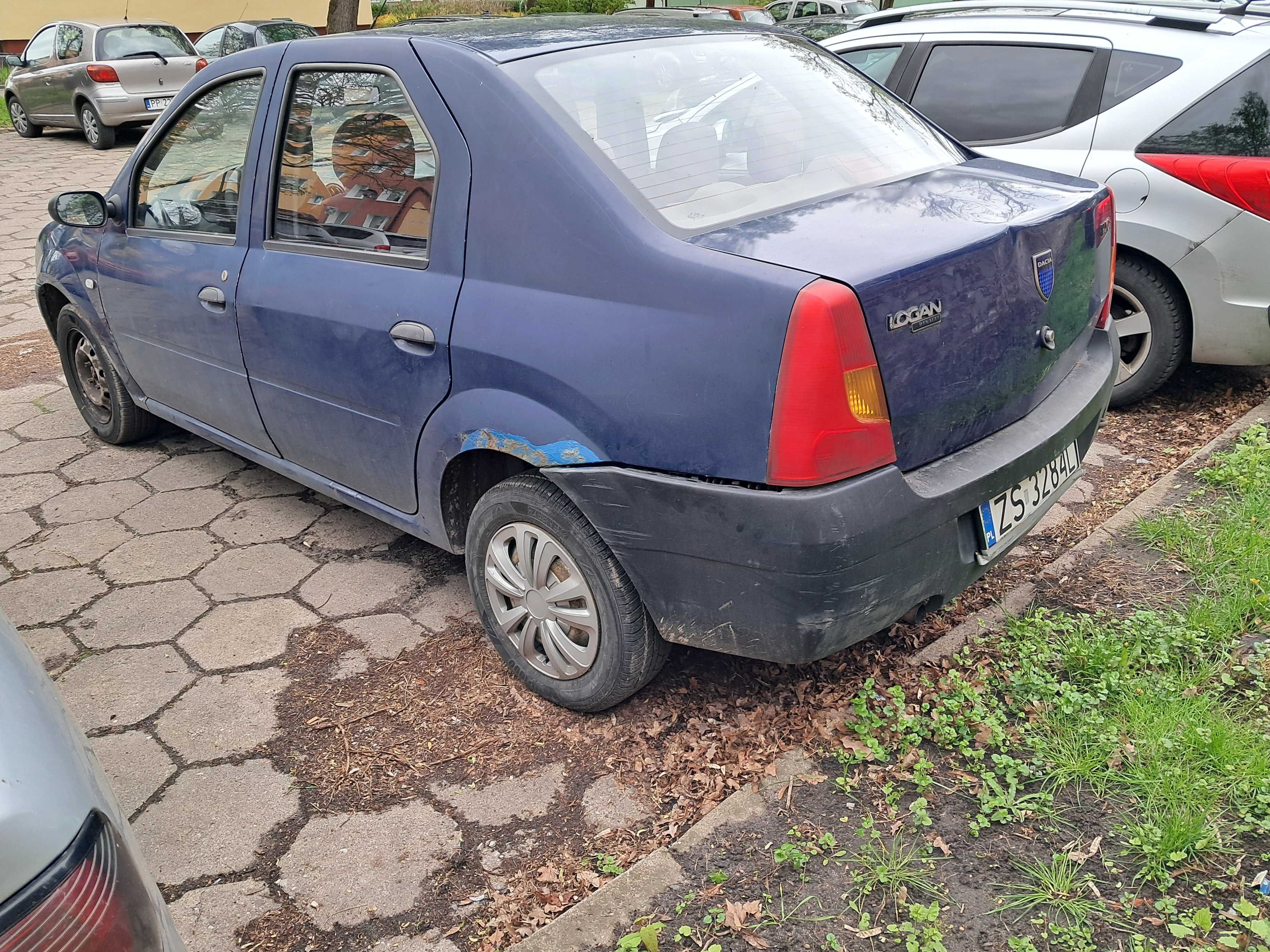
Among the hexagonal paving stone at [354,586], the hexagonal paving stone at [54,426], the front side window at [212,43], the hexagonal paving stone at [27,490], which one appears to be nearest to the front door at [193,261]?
the hexagonal paving stone at [354,586]

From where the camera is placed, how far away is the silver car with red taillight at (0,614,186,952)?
1032 millimetres

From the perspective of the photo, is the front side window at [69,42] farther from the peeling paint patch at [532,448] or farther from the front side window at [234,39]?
the peeling paint patch at [532,448]

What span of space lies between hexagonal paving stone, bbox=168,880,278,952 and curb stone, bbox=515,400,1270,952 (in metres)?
0.61

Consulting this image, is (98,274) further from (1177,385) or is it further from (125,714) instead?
(1177,385)

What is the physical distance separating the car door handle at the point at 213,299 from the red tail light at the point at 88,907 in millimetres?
2565

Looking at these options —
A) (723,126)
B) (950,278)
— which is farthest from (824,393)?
(723,126)

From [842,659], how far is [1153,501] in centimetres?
145

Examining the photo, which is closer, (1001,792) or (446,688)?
(1001,792)

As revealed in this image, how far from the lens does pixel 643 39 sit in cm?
289

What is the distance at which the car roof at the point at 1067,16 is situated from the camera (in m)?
4.41

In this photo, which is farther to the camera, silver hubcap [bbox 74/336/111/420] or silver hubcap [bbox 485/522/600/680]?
silver hubcap [bbox 74/336/111/420]

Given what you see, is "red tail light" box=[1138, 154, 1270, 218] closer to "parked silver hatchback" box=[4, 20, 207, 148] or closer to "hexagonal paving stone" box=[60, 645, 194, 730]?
"hexagonal paving stone" box=[60, 645, 194, 730]

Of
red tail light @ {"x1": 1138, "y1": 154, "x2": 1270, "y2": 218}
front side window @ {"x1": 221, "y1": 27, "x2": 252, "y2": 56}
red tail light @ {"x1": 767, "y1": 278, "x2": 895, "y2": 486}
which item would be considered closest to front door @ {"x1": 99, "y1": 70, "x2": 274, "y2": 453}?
red tail light @ {"x1": 767, "y1": 278, "x2": 895, "y2": 486}

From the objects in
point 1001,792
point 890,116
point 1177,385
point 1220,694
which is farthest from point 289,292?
point 1177,385
